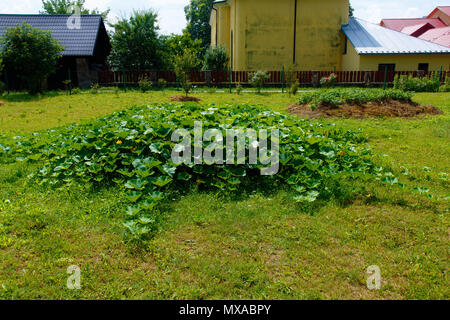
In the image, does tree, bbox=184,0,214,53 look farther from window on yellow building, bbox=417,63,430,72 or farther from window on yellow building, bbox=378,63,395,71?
window on yellow building, bbox=417,63,430,72

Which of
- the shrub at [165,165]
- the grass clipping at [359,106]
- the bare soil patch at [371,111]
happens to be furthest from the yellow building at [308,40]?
the shrub at [165,165]

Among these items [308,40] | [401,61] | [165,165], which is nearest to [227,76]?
[308,40]

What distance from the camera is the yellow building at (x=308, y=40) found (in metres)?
25.7

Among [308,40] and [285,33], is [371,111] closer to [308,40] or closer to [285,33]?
[285,33]

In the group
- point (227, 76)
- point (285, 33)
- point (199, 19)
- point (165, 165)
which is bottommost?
point (165, 165)

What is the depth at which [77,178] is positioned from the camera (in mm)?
5164

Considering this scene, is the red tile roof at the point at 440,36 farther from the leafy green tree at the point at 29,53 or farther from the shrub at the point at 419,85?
the leafy green tree at the point at 29,53

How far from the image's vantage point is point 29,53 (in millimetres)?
18719

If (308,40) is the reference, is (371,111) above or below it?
below

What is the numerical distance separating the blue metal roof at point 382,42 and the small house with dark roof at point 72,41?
61.3ft

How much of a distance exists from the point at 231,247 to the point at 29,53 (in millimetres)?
19732

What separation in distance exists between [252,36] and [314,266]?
83.8 feet

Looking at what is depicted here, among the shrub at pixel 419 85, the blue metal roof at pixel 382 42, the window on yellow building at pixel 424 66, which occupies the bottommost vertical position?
the shrub at pixel 419 85

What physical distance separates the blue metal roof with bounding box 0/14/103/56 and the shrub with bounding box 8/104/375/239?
1978cm
